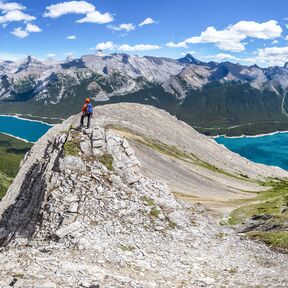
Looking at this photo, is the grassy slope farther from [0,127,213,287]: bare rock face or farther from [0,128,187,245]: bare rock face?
[0,128,187,245]: bare rock face

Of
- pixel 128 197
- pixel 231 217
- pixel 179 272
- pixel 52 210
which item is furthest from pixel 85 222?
→ pixel 231 217

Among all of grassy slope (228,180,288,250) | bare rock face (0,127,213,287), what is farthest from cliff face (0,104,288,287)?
grassy slope (228,180,288,250)

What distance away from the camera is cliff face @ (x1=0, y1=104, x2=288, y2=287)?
29.9 meters

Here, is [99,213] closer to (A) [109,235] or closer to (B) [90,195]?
(B) [90,195]

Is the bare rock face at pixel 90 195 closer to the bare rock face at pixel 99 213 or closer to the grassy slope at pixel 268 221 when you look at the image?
the bare rock face at pixel 99 213

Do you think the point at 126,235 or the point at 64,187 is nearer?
the point at 126,235

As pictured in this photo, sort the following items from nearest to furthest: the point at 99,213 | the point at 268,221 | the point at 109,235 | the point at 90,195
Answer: the point at 109,235 → the point at 99,213 → the point at 90,195 → the point at 268,221

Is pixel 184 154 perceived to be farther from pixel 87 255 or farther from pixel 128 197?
pixel 87 255

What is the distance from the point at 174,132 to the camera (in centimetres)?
14812

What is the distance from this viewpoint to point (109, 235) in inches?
1486

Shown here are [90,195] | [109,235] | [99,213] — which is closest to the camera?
[109,235]

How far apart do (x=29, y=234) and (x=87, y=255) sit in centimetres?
925

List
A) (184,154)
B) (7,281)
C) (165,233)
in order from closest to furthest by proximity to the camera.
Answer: (7,281), (165,233), (184,154)

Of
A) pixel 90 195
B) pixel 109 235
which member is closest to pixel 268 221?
pixel 90 195
